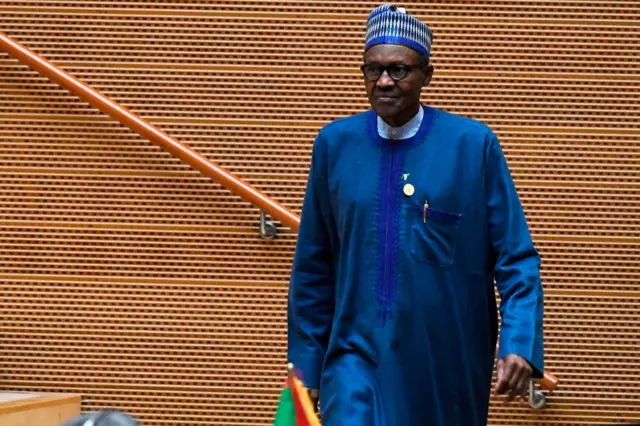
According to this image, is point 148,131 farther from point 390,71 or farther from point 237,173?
point 390,71

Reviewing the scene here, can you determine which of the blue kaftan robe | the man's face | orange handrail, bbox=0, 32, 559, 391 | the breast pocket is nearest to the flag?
the blue kaftan robe

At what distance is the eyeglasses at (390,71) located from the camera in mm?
4656

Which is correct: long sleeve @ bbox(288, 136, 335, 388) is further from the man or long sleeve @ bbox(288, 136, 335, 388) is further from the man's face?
the man's face

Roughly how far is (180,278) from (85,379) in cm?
63

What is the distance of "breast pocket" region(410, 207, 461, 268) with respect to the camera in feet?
15.1

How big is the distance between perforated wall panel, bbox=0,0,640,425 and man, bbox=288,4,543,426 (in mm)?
2184

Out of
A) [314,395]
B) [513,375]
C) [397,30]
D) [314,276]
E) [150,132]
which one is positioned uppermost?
[397,30]

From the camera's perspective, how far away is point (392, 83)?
15.2ft

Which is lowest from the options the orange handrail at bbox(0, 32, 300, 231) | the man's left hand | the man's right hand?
the man's right hand

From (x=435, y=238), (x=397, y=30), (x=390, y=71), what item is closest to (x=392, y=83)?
(x=390, y=71)

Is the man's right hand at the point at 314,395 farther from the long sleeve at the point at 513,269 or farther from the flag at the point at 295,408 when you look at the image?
the long sleeve at the point at 513,269

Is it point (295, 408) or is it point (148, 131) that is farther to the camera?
point (148, 131)

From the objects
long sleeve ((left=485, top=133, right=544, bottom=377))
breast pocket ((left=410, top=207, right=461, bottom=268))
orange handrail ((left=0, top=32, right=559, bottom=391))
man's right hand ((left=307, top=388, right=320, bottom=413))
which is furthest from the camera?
orange handrail ((left=0, top=32, right=559, bottom=391))

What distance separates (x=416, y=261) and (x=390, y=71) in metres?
0.59
